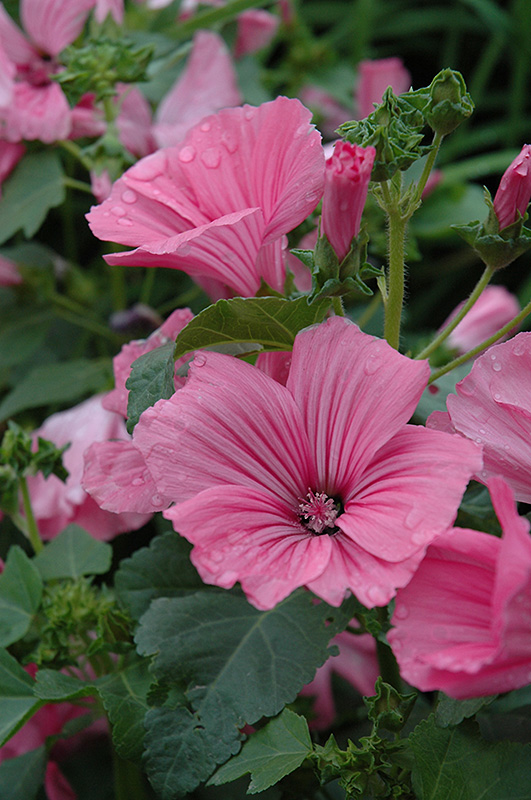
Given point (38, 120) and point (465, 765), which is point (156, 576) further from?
point (38, 120)

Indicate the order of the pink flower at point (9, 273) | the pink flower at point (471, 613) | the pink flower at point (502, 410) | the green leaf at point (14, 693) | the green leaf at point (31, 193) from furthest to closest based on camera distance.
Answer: the pink flower at point (9, 273) < the green leaf at point (31, 193) < the green leaf at point (14, 693) < the pink flower at point (502, 410) < the pink flower at point (471, 613)

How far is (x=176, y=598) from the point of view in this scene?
597 mm

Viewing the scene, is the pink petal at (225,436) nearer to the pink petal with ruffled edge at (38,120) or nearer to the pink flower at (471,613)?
the pink flower at (471,613)

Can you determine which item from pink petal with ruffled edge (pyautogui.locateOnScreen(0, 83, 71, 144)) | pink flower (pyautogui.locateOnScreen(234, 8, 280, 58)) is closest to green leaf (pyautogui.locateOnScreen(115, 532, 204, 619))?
pink petal with ruffled edge (pyautogui.locateOnScreen(0, 83, 71, 144))

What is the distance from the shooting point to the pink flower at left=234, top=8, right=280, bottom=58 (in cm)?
120

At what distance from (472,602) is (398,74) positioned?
95 centimetres

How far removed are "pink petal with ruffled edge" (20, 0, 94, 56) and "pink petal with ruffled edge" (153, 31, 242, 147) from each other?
149 millimetres

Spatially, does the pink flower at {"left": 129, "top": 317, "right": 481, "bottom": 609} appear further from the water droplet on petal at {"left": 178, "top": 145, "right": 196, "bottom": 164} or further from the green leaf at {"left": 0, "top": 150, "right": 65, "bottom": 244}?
the green leaf at {"left": 0, "top": 150, "right": 65, "bottom": 244}

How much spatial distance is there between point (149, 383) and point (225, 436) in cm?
6

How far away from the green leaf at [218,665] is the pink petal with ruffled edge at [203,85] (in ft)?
2.31

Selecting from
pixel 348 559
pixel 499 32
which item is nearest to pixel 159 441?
pixel 348 559

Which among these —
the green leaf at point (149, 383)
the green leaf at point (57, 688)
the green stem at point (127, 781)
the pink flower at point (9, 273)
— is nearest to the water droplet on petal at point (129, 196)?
the green leaf at point (149, 383)

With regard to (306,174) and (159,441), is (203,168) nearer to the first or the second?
(306,174)

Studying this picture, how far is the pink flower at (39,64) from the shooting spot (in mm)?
893
